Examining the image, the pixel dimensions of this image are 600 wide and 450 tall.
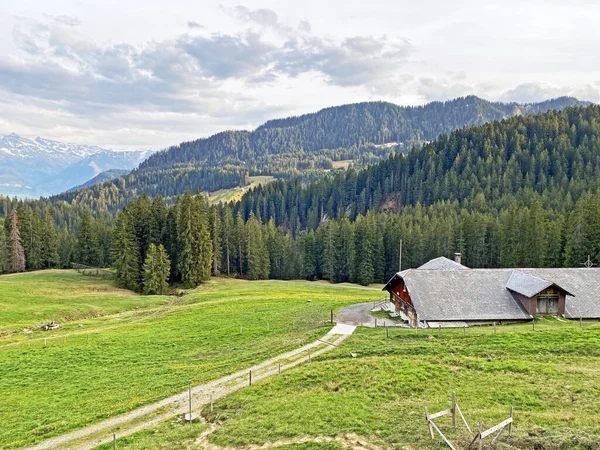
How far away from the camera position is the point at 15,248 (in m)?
90.1

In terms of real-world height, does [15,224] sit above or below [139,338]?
above

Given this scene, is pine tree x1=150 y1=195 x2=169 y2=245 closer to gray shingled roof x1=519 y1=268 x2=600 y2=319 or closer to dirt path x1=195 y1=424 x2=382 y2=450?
gray shingled roof x1=519 y1=268 x2=600 y2=319

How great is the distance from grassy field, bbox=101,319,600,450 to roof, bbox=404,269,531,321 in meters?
7.99

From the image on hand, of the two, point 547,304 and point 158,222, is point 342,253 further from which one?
point 547,304

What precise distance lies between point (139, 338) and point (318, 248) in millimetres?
78115

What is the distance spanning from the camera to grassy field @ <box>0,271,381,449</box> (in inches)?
993

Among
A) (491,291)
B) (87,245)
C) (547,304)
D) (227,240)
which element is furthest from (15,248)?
(547,304)

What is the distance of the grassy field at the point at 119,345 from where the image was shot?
25.2 m

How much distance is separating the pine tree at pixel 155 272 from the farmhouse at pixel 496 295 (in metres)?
47.4

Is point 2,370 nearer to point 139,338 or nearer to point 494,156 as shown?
point 139,338

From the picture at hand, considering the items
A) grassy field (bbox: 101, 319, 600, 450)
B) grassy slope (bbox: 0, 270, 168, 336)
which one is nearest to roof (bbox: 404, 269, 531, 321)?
grassy field (bbox: 101, 319, 600, 450)

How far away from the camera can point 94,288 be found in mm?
70312

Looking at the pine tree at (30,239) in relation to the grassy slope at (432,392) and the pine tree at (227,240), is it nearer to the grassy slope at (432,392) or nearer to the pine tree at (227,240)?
the pine tree at (227,240)

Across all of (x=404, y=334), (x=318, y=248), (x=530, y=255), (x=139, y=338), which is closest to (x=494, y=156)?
(x=530, y=255)
